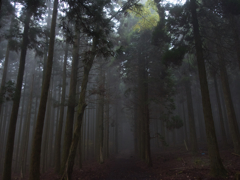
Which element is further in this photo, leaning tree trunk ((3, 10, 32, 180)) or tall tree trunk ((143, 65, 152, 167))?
tall tree trunk ((143, 65, 152, 167))

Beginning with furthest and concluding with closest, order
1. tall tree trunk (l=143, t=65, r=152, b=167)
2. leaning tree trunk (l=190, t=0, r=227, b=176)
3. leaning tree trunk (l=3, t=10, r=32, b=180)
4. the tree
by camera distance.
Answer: tall tree trunk (l=143, t=65, r=152, b=167), leaning tree trunk (l=3, t=10, r=32, b=180), the tree, leaning tree trunk (l=190, t=0, r=227, b=176)

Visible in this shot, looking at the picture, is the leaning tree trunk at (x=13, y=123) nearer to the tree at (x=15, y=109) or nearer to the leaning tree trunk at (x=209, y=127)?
the tree at (x=15, y=109)

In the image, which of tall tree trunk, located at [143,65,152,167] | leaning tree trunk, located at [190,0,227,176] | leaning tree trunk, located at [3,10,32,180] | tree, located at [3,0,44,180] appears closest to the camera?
leaning tree trunk, located at [190,0,227,176]

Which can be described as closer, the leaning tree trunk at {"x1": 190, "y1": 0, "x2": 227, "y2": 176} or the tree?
the leaning tree trunk at {"x1": 190, "y1": 0, "x2": 227, "y2": 176}

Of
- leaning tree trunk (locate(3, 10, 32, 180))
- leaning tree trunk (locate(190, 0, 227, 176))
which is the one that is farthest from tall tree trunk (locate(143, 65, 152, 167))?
leaning tree trunk (locate(3, 10, 32, 180))

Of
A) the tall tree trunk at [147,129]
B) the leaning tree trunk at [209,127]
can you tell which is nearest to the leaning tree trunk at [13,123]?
the tall tree trunk at [147,129]

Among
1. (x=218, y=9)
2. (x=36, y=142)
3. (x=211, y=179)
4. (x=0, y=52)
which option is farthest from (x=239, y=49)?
(x=0, y=52)

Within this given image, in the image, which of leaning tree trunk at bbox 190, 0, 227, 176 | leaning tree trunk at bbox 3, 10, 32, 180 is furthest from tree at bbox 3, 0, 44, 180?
leaning tree trunk at bbox 190, 0, 227, 176

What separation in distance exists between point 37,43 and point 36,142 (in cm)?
684

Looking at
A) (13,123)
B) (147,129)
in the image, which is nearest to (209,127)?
(147,129)

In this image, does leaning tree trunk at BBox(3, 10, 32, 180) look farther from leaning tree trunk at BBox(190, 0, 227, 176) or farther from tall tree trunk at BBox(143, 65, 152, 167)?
leaning tree trunk at BBox(190, 0, 227, 176)

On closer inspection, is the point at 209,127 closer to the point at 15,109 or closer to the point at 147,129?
the point at 147,129

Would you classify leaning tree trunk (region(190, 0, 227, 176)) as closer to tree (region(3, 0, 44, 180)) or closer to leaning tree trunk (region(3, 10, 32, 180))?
tree (region(3, 0, 44, 180))

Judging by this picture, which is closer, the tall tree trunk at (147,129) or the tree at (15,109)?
the tree at (15,109)
